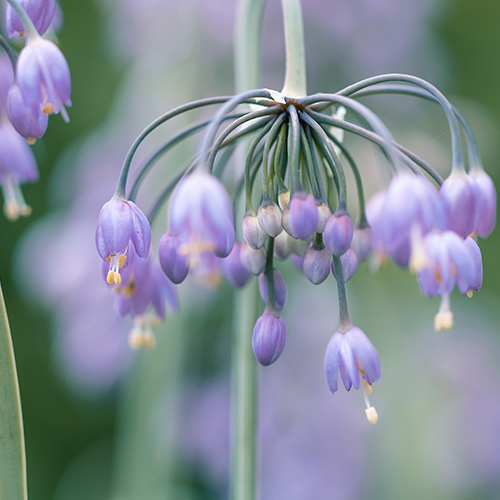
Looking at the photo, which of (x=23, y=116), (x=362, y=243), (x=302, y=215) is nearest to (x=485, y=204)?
(x=362, y=243)

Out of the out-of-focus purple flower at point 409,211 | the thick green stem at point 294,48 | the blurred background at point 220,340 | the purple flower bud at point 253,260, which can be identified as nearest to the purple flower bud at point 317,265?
the purple flower bud at point 253,260

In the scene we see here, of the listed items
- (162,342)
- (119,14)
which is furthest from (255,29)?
(119,14)

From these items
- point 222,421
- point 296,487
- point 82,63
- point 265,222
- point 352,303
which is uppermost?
point 82,63

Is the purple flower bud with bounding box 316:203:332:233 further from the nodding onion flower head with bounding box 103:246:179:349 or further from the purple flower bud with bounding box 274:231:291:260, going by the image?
the nodding onion flower head with bounding box 103:246:179:349

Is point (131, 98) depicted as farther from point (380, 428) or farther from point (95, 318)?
point (380, 428)

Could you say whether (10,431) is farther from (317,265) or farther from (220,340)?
(220,340)

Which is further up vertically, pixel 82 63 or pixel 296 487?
pixel 82 63

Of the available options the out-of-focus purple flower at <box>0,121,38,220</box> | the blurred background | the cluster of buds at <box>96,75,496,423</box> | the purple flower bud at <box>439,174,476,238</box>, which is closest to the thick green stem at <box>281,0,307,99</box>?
the cluster of buds at <box>96,75,496,423</box>

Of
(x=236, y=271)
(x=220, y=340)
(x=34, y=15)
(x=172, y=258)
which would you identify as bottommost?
(x=220, y=340)

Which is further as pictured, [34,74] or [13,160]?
[13,160]
